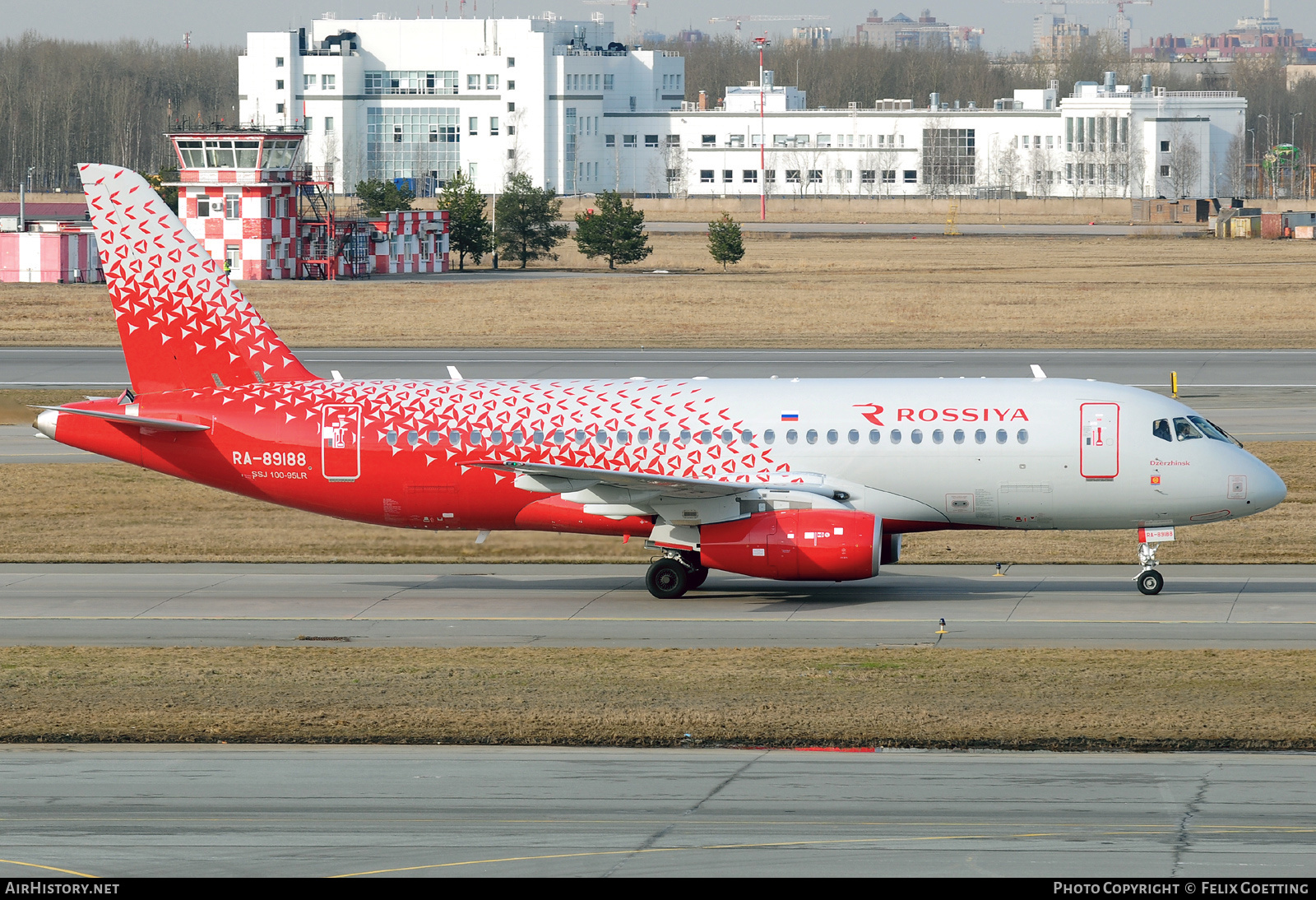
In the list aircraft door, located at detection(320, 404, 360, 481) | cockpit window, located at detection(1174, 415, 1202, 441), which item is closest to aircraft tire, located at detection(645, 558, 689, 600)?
aircraft door, located at detection(320, 404, 360, 481)

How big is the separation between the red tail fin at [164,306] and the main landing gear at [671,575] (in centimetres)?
910

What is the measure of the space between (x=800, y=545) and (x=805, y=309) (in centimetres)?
6474

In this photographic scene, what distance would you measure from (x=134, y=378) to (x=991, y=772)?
20.9m

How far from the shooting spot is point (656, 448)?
102 ft

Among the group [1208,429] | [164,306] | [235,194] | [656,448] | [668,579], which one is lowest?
[668,579]

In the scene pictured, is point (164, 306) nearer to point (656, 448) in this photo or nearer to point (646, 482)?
point (656, 448)

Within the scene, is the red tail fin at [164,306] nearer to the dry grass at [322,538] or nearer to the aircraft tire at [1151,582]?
the dry grass at [322,538]

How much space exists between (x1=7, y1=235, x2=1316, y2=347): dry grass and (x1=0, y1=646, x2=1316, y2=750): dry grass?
52205 mm

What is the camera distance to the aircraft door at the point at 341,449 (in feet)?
105

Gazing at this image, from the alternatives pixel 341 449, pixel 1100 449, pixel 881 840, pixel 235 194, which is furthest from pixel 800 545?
pixel 235 194

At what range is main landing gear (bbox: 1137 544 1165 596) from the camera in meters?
30.9

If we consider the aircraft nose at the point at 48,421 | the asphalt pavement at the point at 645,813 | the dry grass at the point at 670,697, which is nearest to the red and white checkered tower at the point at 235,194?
the aircraft nose at the point at 48,421

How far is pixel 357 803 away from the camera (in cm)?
1798
